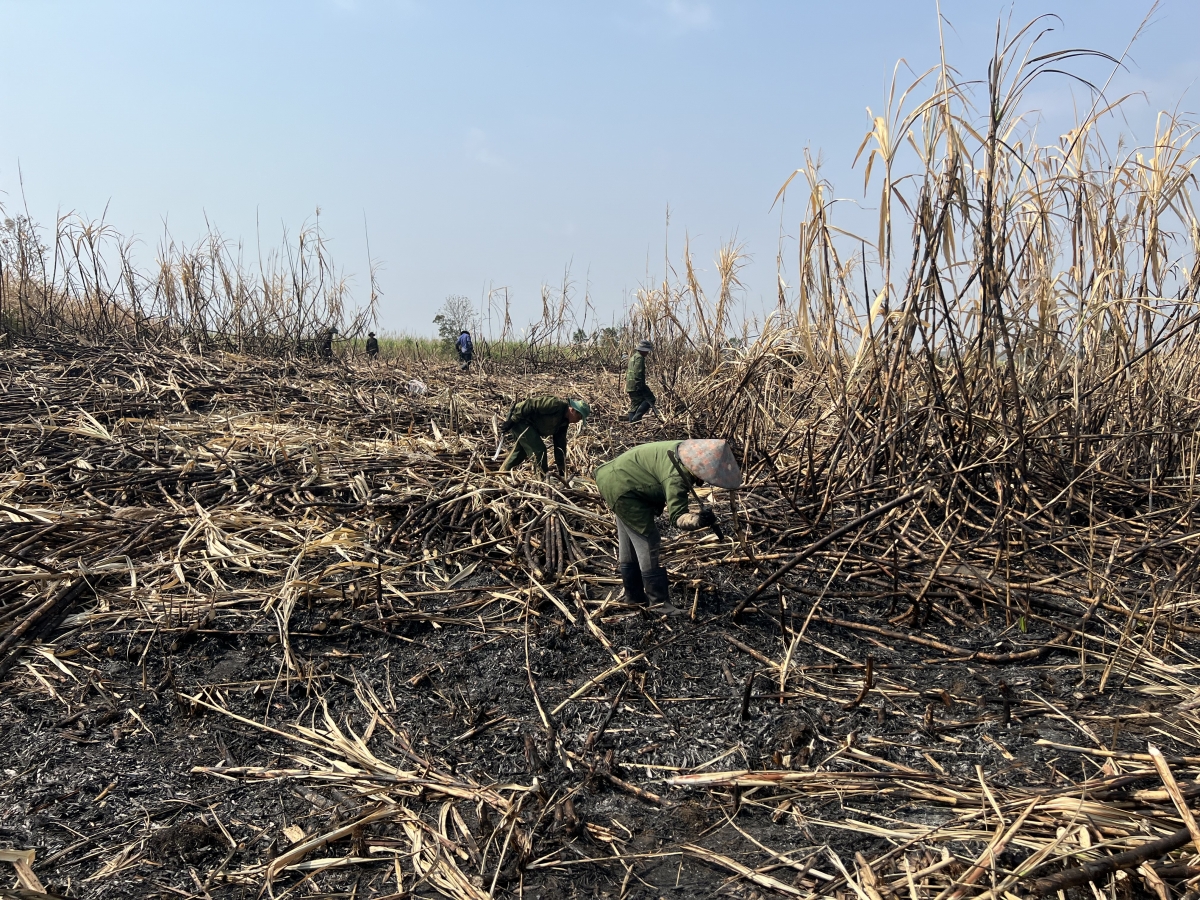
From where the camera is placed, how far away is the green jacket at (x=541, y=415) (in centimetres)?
552

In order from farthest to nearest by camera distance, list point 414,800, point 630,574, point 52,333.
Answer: point 52,333, point 630,574, point 414,800

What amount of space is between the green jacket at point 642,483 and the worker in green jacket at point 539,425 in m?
1.72

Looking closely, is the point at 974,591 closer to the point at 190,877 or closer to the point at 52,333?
the point at 190,877

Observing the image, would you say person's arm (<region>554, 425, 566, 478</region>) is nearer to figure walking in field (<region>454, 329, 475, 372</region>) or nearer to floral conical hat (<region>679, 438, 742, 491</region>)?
floral conical hat (<region>679, 438, 742, 491</region>)

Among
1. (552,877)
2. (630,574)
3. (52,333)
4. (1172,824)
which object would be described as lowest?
(552,877)

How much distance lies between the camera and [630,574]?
3.60m

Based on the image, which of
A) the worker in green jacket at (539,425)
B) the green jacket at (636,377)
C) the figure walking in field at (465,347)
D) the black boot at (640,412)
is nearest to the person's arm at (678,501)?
the worker in green jacket at (539,425)

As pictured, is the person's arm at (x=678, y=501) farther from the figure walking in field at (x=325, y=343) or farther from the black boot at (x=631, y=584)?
the figure walking in field at (x=325, y=343)

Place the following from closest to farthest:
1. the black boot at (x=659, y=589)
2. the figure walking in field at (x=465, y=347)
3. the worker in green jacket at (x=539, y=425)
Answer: the black boot at (x=659, y=589), the worker in green jacket at (x=539, y=425), the figure walking in field at (x=465, y=347)

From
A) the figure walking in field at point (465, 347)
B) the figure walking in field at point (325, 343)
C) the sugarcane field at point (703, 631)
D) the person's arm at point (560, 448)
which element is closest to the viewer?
the sugarcane field at point (703, 631)

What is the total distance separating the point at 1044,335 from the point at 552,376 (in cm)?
978

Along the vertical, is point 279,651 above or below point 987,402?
below

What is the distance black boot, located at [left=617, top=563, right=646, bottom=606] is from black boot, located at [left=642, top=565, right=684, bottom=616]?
0.21 ft

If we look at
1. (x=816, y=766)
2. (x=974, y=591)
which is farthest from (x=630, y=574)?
(x=974, y=591)
